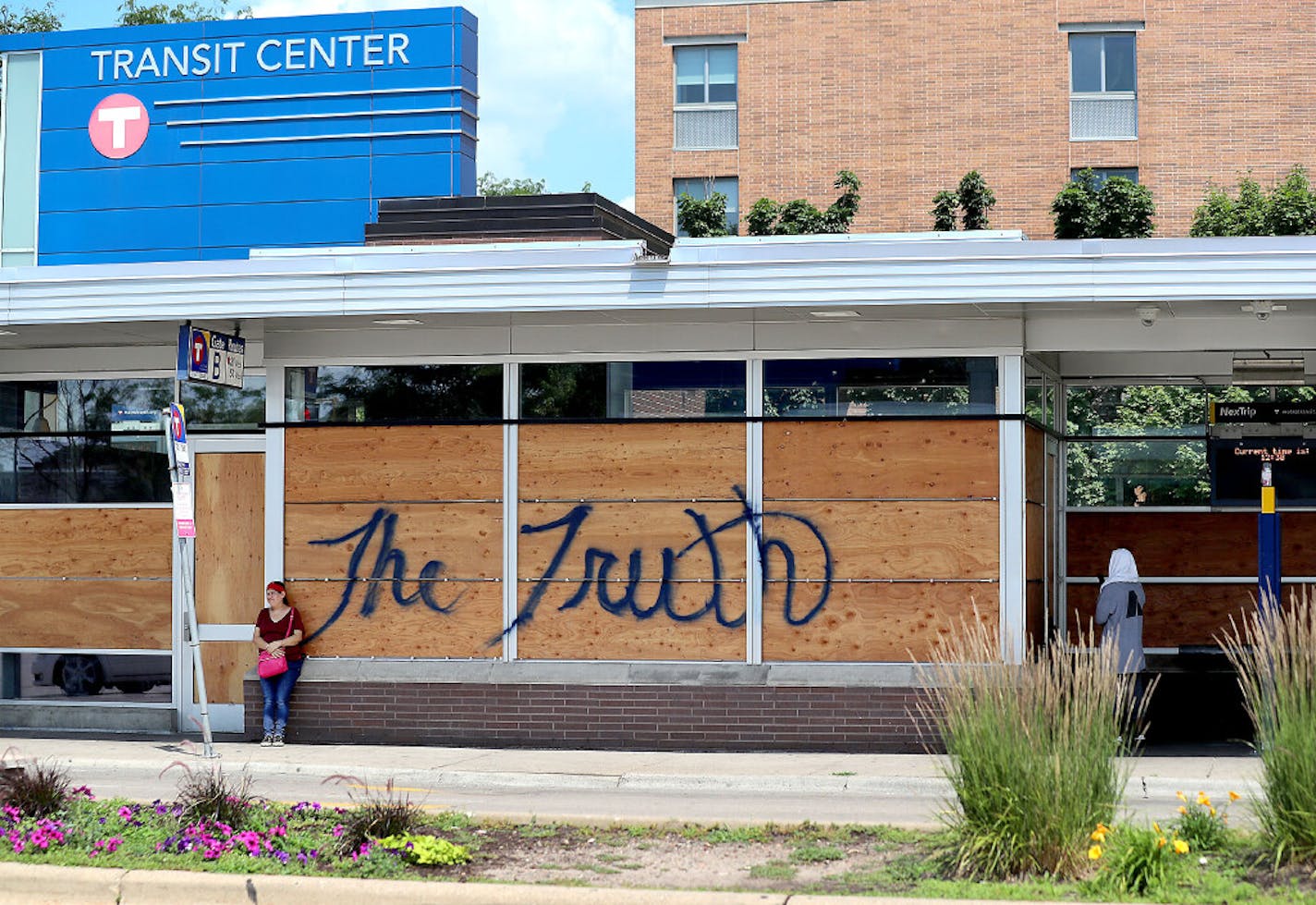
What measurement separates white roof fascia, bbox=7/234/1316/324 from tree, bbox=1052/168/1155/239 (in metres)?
24.7

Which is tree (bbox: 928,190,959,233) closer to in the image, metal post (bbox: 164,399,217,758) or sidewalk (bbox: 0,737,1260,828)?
sidewalk (bbox: 0,737,1260,828)

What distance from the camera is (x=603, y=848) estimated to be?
945 cm

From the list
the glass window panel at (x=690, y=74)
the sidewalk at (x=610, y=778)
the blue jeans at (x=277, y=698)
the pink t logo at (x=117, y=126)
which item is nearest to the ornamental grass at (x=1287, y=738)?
the sidewalk at (x=610, y=778)

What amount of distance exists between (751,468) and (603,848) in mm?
5588

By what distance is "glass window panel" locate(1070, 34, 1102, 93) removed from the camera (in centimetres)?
4256

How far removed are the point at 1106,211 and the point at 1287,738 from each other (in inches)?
1243

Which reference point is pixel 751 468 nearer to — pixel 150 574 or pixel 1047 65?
pixel 150 574

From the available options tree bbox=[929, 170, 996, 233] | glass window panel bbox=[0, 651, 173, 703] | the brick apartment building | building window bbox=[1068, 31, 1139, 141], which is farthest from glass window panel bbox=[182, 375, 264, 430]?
building window bbox=[1068, 31, 1139, 141]

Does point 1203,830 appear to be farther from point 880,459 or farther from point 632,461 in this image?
point 632,461

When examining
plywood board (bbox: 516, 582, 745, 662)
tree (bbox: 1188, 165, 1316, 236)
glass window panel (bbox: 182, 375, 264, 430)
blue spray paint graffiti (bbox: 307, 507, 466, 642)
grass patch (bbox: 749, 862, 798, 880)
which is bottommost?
grass patch (bbox: 749, 862, 798, 880)

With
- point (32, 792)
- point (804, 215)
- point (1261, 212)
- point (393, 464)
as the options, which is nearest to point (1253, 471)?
point (393, 464)

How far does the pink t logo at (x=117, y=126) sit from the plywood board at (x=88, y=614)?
2257cm

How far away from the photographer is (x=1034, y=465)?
15000 mm

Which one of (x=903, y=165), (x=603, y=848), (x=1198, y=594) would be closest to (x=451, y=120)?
(x=903, y=165)
